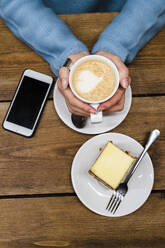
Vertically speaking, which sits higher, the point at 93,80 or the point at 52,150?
the point at 93,80

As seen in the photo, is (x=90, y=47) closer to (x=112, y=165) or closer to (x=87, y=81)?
(x=87, y=81)

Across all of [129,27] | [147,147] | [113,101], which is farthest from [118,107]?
[129,27]

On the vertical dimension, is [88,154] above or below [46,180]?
above

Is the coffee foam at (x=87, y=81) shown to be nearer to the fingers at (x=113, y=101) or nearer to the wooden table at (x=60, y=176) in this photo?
the fingers at (x=113, y=101)

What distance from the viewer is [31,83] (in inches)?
35.6

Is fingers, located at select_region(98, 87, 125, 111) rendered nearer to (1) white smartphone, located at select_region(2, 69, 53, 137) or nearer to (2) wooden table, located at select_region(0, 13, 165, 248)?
(2) wooden table, located at select_region(0, 13, 165, 248)

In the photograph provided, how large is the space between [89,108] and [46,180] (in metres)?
0.29

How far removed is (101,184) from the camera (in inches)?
33.4

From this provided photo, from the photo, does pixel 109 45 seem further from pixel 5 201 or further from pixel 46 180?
pixel 5 201

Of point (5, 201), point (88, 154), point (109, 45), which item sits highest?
point (109, 45)

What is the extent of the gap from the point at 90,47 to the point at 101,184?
1.53 feet

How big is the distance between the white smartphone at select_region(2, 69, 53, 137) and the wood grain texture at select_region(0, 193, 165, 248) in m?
0.25

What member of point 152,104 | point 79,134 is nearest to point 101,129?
point 79,134

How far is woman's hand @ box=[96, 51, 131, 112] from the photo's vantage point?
748 millimetres
